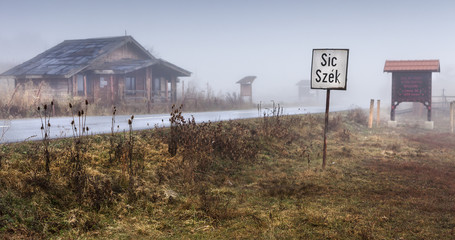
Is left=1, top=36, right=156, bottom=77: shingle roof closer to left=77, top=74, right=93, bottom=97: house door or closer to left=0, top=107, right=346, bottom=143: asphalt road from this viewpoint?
left=77, top=74, right=93, bottom=97: house door

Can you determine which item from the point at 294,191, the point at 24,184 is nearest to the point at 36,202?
the point at 24,184

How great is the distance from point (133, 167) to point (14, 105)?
12.2 meters

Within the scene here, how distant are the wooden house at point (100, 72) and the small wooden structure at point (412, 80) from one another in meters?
14.5

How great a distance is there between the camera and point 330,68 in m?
8.30

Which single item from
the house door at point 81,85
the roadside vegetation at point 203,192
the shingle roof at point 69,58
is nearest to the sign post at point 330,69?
the roadside vegetation at point 203,192

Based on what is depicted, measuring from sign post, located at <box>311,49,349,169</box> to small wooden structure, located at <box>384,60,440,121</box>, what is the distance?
13.7 metres

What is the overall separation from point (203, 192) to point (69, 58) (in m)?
24.7

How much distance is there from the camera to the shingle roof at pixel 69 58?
81.6 ft

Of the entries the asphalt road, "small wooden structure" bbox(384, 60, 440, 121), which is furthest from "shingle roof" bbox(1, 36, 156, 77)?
"small wooden structure" bbox(384, 60, 440, 121)

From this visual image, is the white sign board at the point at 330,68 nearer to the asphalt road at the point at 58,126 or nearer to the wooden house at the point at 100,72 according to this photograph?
the asphalt road at the point at 58,126

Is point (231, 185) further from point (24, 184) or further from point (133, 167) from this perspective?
point (24, 184)

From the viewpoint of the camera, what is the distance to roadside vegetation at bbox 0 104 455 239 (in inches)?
181

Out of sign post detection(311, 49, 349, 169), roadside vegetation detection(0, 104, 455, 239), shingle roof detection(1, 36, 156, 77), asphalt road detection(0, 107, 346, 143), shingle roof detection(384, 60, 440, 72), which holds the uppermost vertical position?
shingle roof detection(1, 36, 156, 77)

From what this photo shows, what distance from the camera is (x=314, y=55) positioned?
8.39 metres
